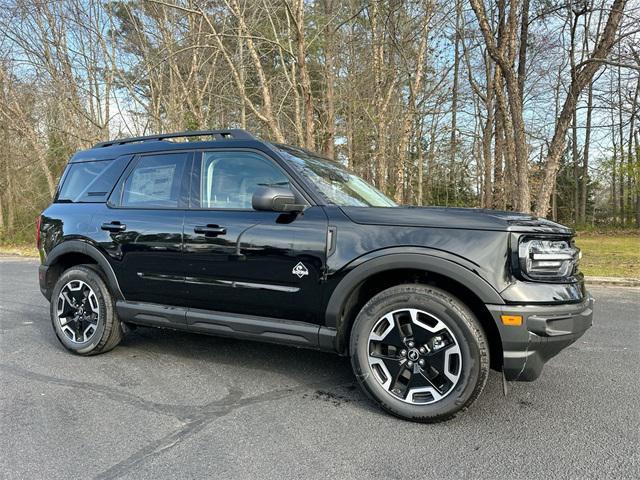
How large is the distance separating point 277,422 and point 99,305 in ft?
7.09

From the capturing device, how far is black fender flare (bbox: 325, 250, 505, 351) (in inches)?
107

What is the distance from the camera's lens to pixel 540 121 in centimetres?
2531

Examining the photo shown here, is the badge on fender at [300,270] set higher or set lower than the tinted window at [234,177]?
lower

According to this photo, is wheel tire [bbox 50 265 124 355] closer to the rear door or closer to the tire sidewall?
the tire sidewall

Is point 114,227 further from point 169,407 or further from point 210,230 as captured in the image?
point 169,407

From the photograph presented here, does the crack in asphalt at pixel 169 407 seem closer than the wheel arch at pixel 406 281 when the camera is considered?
Yes

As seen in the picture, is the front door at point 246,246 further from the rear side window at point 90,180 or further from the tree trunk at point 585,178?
the tree trunk at point 585,178

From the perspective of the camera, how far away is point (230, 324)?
340 centimetres

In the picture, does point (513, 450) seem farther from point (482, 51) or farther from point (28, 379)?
point (482, 51)

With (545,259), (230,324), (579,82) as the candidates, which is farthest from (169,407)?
(579,82)

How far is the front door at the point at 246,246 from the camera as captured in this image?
314 centimetres

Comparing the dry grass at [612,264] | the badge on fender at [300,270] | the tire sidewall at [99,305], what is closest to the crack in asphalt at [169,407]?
the tire sidewall at [99,305]

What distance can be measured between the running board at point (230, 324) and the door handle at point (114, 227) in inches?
25.1

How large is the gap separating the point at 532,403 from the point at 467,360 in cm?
81
